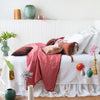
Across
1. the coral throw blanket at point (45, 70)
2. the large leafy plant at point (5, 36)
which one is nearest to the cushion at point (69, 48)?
the coral throw blanket at point (45, 70)

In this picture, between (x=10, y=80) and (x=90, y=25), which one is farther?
(x=90, y=25)

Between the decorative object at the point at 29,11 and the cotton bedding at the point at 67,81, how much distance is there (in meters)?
1.93

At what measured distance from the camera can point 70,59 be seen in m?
3.32

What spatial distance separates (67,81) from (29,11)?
2.37 m

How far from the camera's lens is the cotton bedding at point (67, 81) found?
330cm

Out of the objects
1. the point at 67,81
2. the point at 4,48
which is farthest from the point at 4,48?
the point at 67,81

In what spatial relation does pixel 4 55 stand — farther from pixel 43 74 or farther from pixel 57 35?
pixel 43 74

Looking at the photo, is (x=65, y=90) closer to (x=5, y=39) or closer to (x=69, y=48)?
(x=69, y=48)

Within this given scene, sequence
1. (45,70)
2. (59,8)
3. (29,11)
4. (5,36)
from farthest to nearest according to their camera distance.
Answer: (59,8), (29,11), (5,36), (45,70)

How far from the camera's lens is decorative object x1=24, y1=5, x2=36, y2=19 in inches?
198

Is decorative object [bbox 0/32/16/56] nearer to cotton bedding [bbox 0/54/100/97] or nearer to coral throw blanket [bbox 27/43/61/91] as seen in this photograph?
cotton bedding [bbox 0/54/100/97]

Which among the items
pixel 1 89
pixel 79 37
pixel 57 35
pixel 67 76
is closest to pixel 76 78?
pixel 67 76

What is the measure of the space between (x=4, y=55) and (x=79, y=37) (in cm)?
197

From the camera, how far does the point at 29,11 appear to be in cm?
Result: 504
